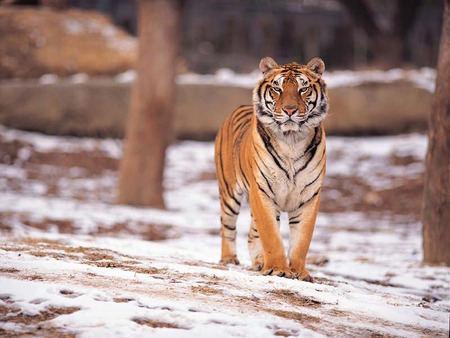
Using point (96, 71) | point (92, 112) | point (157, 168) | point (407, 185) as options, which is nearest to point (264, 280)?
point (157, 168)

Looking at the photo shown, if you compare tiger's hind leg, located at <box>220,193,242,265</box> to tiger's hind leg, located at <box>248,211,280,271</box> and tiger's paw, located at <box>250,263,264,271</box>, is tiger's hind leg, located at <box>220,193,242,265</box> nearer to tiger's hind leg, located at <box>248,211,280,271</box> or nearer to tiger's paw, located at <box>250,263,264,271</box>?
tiger's hind leg, located at <box>248,211,280,271</box>

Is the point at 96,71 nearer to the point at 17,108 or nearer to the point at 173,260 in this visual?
the point at 17,108

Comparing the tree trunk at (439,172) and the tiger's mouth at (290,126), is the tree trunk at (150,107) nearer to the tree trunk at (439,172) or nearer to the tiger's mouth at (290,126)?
the tree trunk at (439,172)

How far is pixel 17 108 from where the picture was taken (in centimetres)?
1530

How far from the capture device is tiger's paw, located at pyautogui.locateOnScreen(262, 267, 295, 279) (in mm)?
4926

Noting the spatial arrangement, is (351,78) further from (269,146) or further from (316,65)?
(269,146)

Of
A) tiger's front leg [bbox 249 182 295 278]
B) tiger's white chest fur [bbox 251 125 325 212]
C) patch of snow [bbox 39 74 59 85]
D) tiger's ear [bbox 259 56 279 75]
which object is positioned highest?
tiger's ear [bbox 259 56 279 75]

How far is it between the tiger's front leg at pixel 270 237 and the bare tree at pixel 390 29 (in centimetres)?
1457

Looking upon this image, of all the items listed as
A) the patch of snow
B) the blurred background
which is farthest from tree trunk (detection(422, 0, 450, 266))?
the patch of snow

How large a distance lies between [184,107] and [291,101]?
1058 cm

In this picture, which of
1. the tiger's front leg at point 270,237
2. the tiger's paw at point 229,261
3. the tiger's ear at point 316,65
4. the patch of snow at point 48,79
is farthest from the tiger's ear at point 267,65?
the patch of snow at point 48,79

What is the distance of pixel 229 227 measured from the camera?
5988 millimetres


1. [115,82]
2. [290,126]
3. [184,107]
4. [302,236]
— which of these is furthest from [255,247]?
[115,82]

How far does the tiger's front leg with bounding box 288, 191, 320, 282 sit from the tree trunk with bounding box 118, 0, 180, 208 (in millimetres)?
5820
